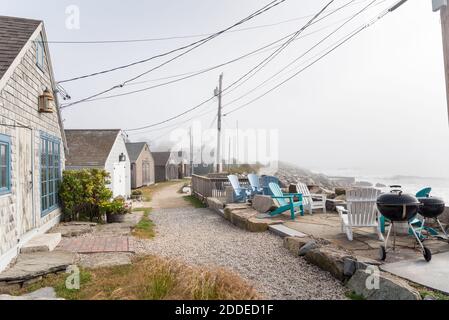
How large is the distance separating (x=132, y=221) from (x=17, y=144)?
4.44m

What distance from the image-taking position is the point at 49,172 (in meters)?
8.32

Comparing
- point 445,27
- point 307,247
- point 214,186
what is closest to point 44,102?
point 307,247

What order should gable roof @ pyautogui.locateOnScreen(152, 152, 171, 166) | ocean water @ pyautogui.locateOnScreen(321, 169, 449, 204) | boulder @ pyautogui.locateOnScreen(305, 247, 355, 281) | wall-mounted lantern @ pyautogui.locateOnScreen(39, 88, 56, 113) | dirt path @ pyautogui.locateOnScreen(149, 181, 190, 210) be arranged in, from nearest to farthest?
1. boulder @ pyautogui.locateOnScreen(305, 247, 355, 281)
2. wall-mounted lantern @ pyautogui.locateOnScreen(39, 88, 56, 113)
3. dirt path @ pyautogui.locateOnScreen(149, 181, 190, 210)
4. ocean water @ pyautogui.locateOnScreen(321, 169, 449, 204)
5. gable roof @ pyautogui.locateOnScreen(152, 152, 171, 166)

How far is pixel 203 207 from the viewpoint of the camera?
45.0 ft

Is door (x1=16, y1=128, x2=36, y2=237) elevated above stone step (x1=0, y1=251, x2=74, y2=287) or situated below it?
above

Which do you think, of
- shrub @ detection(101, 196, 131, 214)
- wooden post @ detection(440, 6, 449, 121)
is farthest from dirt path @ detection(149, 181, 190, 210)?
wooden post @ detection(440, 6, 449, 121)

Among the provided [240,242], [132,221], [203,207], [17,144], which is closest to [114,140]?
[203,207]

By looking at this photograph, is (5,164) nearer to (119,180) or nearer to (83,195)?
(83,195)

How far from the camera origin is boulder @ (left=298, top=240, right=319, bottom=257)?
17.2 feet

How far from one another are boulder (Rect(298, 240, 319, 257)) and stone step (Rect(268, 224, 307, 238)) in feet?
2.80

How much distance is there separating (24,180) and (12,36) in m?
3.00

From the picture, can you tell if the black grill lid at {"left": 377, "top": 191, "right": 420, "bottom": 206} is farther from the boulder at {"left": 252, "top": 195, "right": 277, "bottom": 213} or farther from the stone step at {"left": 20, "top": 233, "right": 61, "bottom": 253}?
the stone step at {"left": 20, "top": 233, "right": 61, "bottom": 253}

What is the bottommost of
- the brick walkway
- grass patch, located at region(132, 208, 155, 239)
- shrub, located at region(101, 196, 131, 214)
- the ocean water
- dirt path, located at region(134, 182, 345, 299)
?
the ocean water
